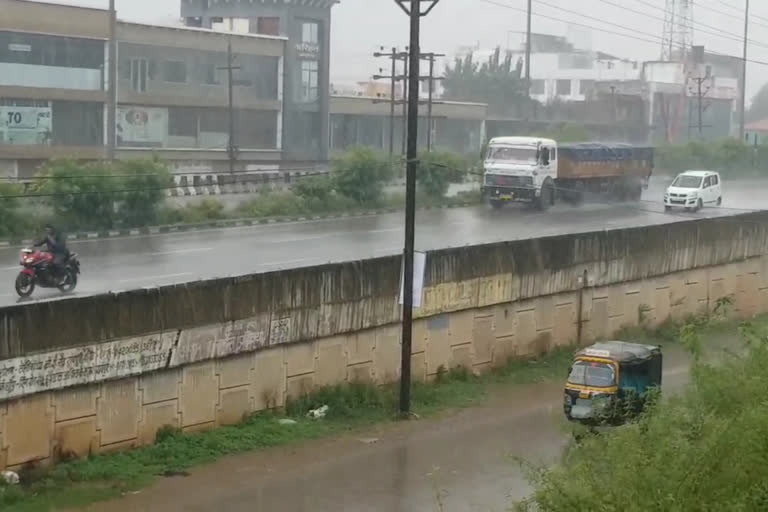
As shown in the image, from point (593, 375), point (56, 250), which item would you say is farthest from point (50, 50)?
point (593, 375)

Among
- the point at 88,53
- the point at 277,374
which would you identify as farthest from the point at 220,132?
the point at 277,374

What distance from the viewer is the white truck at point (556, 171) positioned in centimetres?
4047

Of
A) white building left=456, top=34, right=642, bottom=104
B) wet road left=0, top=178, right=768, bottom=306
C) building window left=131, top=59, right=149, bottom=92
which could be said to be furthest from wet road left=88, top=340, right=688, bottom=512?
white building left=456, top=34, right=642, bottom=104

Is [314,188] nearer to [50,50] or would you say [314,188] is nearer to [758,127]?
[50,50]

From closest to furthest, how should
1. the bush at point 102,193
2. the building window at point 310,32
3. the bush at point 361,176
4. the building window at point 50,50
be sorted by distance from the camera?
the bush at point 102,193
the bush at point 361,176
the building window at point 50,50
the building window at point 310,32

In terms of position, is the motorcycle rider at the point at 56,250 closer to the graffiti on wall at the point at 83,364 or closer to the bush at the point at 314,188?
the graffiti on wall at the point at 83,364

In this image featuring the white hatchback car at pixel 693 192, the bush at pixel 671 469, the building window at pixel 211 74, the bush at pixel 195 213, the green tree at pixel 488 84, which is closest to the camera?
the bush at pixel 671 469

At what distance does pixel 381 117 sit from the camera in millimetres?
71062

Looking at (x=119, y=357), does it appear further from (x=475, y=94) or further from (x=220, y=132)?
(x=475, y=94)

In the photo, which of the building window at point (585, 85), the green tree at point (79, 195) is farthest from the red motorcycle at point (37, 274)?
the building window at point (585, 85)

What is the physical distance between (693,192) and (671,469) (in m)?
37.3

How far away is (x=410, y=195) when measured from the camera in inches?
714

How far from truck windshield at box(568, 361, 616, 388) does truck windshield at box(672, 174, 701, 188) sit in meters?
27.2

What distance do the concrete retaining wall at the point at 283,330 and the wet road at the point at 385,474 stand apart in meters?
1.21
